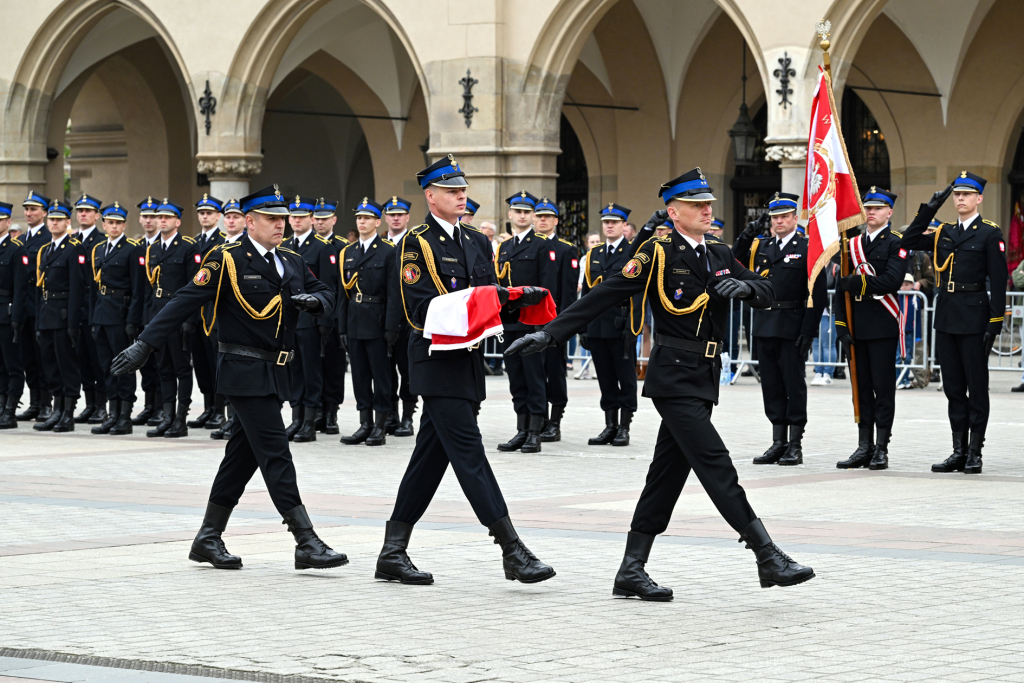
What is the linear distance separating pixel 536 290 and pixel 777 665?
2.30m

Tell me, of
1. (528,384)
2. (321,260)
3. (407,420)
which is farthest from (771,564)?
(321,260)

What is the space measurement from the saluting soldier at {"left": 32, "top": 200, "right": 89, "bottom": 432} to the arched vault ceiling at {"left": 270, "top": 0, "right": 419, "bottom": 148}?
942cm

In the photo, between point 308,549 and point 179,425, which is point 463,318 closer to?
Answer: point 308,549

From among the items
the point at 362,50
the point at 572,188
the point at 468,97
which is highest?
the point at 362,50

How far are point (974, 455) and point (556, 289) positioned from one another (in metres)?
3.51

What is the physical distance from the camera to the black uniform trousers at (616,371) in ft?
39.5

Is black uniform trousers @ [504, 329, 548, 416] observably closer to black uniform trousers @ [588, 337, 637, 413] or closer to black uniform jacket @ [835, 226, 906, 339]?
black uniform trousers @ [588, 337, 637, 413]

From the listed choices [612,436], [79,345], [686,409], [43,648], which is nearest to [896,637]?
[686,409]

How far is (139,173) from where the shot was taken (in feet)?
92.6

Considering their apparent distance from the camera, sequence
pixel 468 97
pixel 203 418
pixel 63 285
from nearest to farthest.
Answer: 1. pixel 203 418
2. pixel 63 285
3. pixel 468 97

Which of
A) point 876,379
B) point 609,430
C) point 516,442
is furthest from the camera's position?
point 609,430

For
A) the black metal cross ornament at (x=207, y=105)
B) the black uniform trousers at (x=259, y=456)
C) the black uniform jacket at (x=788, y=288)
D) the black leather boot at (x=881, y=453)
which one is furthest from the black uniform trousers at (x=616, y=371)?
the black metal cross ornament at (x=207, y=105)

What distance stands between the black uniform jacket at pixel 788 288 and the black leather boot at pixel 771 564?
4878mm

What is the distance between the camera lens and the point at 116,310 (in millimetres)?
13172
